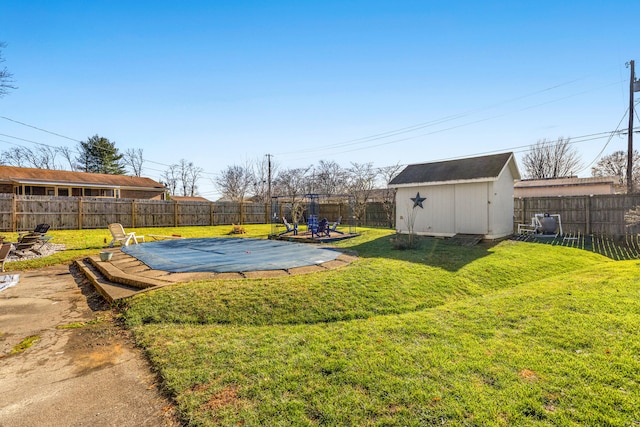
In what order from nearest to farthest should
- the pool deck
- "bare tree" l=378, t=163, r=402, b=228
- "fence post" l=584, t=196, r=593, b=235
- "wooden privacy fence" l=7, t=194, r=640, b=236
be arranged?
the pool deck, "wooden privacy fence" l=7, t=194, r=640, b=236, "fence post" l=584, t=196, r=593, b=235, "bare tree" l=378, t=163, r=402, b=228

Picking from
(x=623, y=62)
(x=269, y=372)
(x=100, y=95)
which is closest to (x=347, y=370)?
(x=269, y=372)

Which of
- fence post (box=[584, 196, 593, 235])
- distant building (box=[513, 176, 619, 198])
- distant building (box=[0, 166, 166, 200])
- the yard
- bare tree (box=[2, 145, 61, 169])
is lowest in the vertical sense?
the yard

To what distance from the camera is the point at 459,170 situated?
11.7 meters

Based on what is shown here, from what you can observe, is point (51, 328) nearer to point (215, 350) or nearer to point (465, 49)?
point (215, 350)

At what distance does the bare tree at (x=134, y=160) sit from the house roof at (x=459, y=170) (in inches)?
1611

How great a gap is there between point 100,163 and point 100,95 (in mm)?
26633

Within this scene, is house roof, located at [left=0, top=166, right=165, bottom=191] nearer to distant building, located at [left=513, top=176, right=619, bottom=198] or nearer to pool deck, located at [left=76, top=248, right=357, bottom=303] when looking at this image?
pool deck, located at [left=76, top=248, right=357, bottom=303]

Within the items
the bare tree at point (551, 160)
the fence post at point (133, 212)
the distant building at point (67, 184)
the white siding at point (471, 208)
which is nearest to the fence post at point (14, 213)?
the fence post at point (133, 212)

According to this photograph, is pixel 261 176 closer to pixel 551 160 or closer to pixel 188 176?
pixel 188 176

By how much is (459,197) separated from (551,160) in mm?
31747

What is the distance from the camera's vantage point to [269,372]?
2.80 metres

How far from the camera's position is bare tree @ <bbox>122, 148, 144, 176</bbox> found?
41.4 metres

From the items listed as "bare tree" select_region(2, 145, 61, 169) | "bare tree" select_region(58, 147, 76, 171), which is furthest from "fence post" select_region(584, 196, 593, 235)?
"bare tree" select_region(2, 145, 61, 169)

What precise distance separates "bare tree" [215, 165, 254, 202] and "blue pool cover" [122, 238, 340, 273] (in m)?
27.6
